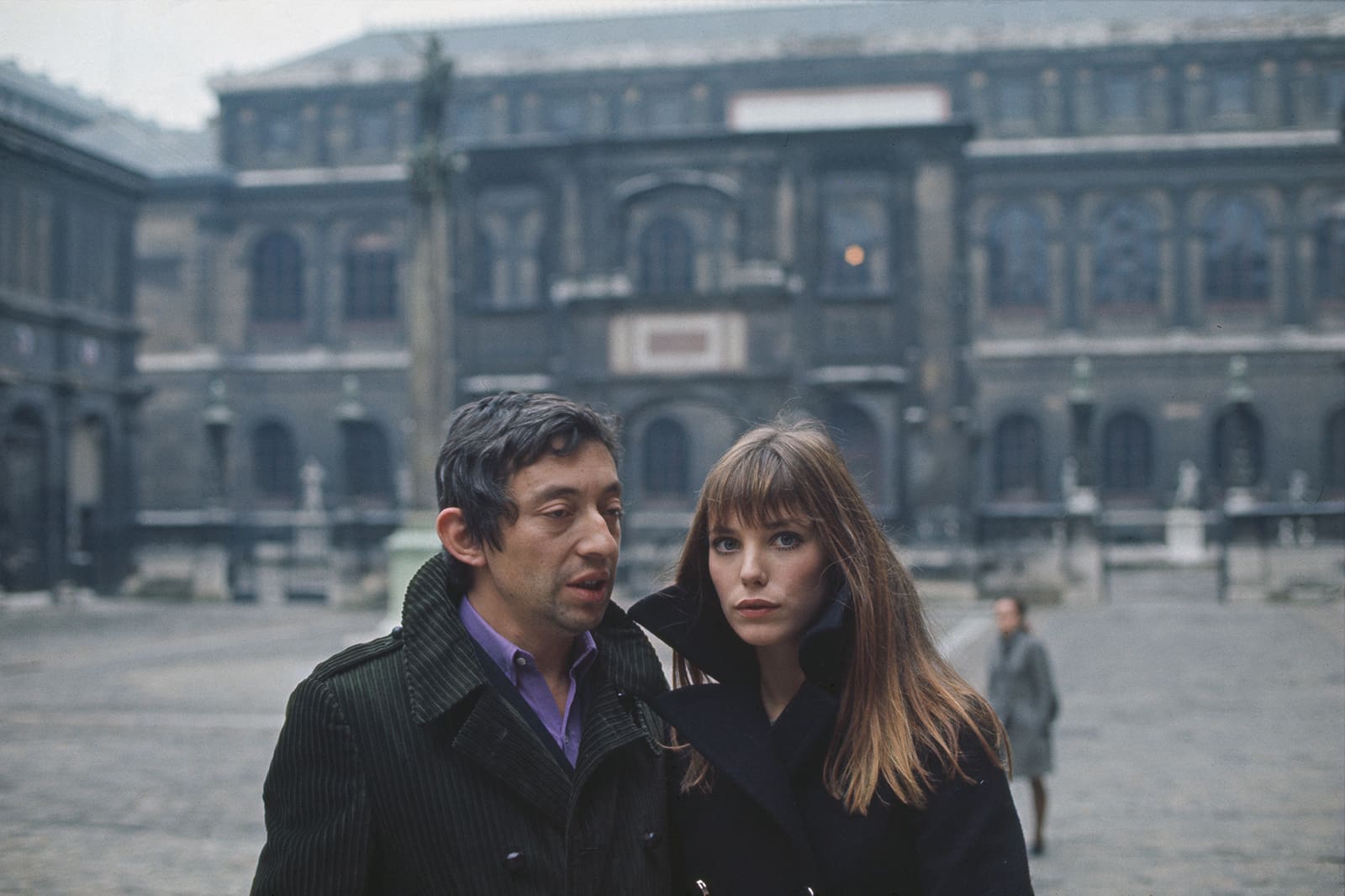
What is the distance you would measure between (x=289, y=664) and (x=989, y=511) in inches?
569

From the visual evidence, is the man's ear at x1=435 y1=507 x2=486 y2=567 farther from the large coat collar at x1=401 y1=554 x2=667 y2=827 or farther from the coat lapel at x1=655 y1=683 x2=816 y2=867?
the coat lapel at x1=655 y1=683 x2=816 y2=867

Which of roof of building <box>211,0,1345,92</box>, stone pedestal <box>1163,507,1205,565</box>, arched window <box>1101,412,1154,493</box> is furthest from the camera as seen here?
roof of building <box>211,0,1345,92</box>

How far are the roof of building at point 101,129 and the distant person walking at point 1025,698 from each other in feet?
27.0

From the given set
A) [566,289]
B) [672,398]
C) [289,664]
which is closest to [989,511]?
[672,398]

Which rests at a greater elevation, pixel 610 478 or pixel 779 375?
pixel 779 375

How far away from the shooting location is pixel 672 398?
25594 millimetres

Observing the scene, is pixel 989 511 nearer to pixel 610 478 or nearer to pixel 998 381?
pixel 998 381

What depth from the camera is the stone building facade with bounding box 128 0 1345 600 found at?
85.0 feet

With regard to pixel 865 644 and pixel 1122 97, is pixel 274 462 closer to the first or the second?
pixel 1122 97

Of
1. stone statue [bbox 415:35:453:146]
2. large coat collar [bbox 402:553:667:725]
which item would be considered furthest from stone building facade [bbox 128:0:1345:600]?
large coat collar [bbox 402:553:667:725]

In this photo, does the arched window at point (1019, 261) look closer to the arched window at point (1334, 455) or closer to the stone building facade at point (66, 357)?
the arched window at point (1334, 455)

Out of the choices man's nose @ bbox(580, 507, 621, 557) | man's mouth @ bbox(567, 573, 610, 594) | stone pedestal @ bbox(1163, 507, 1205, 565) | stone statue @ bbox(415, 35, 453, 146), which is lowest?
stone pedestal @ bbox(1163, 507, 1205, 565)

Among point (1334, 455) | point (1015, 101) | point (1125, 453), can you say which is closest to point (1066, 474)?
point (1125, 453)

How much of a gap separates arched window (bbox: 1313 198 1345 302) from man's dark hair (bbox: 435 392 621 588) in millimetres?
38474
